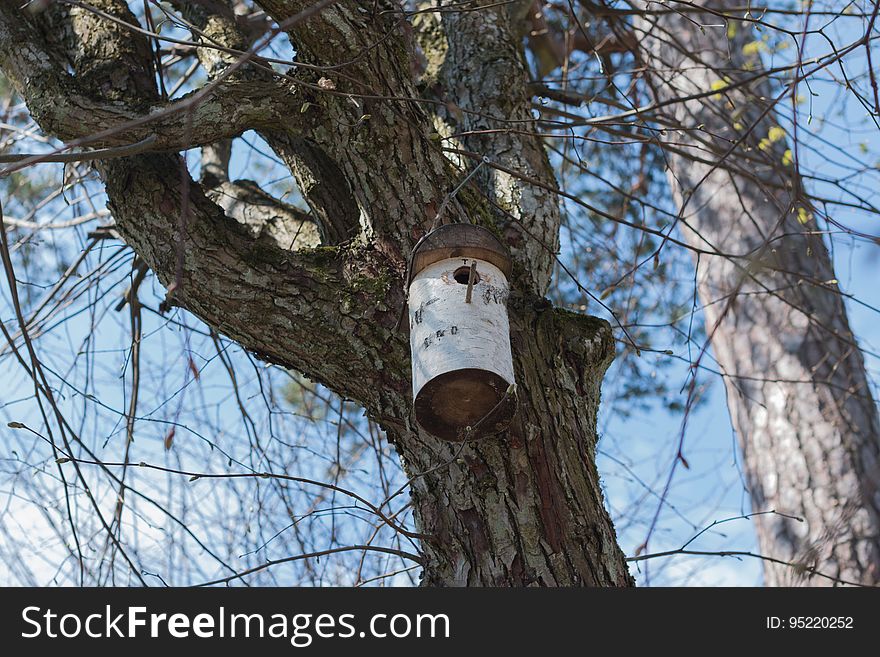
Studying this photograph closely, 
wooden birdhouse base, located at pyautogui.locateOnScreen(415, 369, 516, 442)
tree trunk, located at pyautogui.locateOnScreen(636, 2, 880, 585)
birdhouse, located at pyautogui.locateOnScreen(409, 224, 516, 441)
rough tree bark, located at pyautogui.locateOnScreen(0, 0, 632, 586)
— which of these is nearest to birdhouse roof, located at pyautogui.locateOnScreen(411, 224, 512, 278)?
birdhouse, located at pyautogui.locateOnScreen(409, 224, 516, 441)

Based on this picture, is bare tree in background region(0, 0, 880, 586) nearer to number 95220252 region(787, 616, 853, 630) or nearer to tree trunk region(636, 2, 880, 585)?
number 95220252 region(787, 616, 853, 630)

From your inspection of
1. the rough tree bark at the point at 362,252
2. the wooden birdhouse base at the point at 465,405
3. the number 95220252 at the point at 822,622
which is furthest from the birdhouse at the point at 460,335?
the number 95220252 at the point at 822,622

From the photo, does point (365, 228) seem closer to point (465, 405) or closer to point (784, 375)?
point (465, 405)

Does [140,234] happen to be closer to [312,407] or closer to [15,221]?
[15,221]

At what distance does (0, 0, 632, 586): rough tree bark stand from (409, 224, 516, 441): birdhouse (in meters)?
0.15

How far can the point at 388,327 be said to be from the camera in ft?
7.21

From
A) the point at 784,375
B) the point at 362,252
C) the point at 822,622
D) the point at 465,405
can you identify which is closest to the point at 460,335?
the point at 465,405

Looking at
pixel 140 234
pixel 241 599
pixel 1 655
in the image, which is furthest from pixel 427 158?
pixel 1 655

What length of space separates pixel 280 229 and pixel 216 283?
695 mm

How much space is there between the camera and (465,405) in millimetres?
1896

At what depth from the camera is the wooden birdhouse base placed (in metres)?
1.86

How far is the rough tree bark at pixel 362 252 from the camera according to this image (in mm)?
2057

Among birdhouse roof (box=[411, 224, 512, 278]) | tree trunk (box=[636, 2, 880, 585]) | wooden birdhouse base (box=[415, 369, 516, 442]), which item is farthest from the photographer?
tree trunk (box=[636, 2, 880, 585])

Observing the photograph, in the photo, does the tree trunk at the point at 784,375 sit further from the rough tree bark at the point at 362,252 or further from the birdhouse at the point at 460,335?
the birdhouse at the point at 460,335
